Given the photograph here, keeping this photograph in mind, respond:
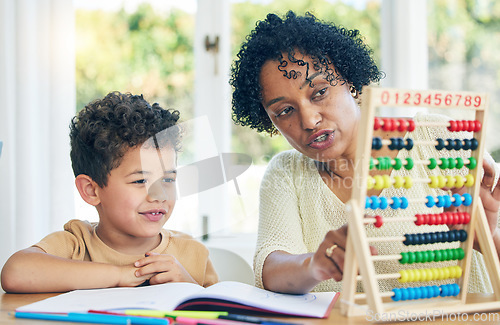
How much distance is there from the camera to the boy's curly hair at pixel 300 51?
1.30m

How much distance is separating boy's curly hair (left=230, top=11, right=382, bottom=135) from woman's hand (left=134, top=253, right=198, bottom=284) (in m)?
0.51

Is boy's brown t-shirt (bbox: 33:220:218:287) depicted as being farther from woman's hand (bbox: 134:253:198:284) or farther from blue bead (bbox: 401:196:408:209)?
blue bead (bbox: 401:196:408:209)

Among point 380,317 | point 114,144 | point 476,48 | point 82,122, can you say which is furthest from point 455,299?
point 476,48

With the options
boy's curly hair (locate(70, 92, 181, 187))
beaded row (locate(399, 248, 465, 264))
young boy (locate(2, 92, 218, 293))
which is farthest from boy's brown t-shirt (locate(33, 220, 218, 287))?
beaded row (locate(399, 248, 465, 264))

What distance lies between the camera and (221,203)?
245cm

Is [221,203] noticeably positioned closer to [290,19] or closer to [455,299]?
[290,19]

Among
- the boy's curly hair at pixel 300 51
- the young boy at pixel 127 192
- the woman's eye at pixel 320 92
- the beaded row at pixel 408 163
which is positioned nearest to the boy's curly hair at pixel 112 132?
the young boy at pixel 127 192

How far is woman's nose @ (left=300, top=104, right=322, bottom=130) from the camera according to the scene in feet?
4.01

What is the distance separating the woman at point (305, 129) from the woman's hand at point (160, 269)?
0.68 ft

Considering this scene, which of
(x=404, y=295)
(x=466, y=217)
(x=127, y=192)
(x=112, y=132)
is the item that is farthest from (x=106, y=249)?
(x=466, y=217)

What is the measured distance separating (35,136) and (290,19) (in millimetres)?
1441

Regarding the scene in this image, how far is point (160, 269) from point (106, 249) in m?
0.26

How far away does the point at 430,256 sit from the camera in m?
0.93

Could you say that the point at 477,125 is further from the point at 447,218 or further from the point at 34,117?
the point at 34,117
